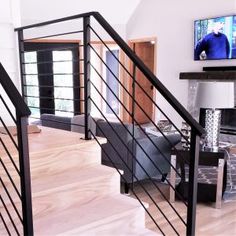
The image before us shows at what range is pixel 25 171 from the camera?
118 centimetres

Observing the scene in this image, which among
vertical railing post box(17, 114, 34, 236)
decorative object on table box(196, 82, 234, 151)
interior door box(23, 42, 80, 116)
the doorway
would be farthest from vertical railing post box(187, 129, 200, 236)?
the doorway

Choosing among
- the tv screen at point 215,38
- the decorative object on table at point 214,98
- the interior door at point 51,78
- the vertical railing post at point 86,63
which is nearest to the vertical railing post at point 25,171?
the vertical railing post at point 86,63

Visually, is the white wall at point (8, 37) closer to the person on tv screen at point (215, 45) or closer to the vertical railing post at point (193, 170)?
the vertical railing post at point (193, 170)

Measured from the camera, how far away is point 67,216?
1.81 metres

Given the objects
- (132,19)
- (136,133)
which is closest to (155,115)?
(132,19)

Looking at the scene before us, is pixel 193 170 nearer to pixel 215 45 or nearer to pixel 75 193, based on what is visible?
pixel 75 193

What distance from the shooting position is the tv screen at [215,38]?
6016 millimetres

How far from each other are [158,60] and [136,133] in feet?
12.9

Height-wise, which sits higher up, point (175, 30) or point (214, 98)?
point (175, 30)

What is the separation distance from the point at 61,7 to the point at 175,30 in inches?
95.2

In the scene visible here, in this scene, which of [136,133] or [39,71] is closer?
[136,133]

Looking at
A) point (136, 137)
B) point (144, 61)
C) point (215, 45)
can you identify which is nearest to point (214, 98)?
point (136, 137)

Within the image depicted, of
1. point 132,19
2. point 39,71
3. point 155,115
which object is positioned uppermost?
point 132,19

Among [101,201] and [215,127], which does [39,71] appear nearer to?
[215,127]
